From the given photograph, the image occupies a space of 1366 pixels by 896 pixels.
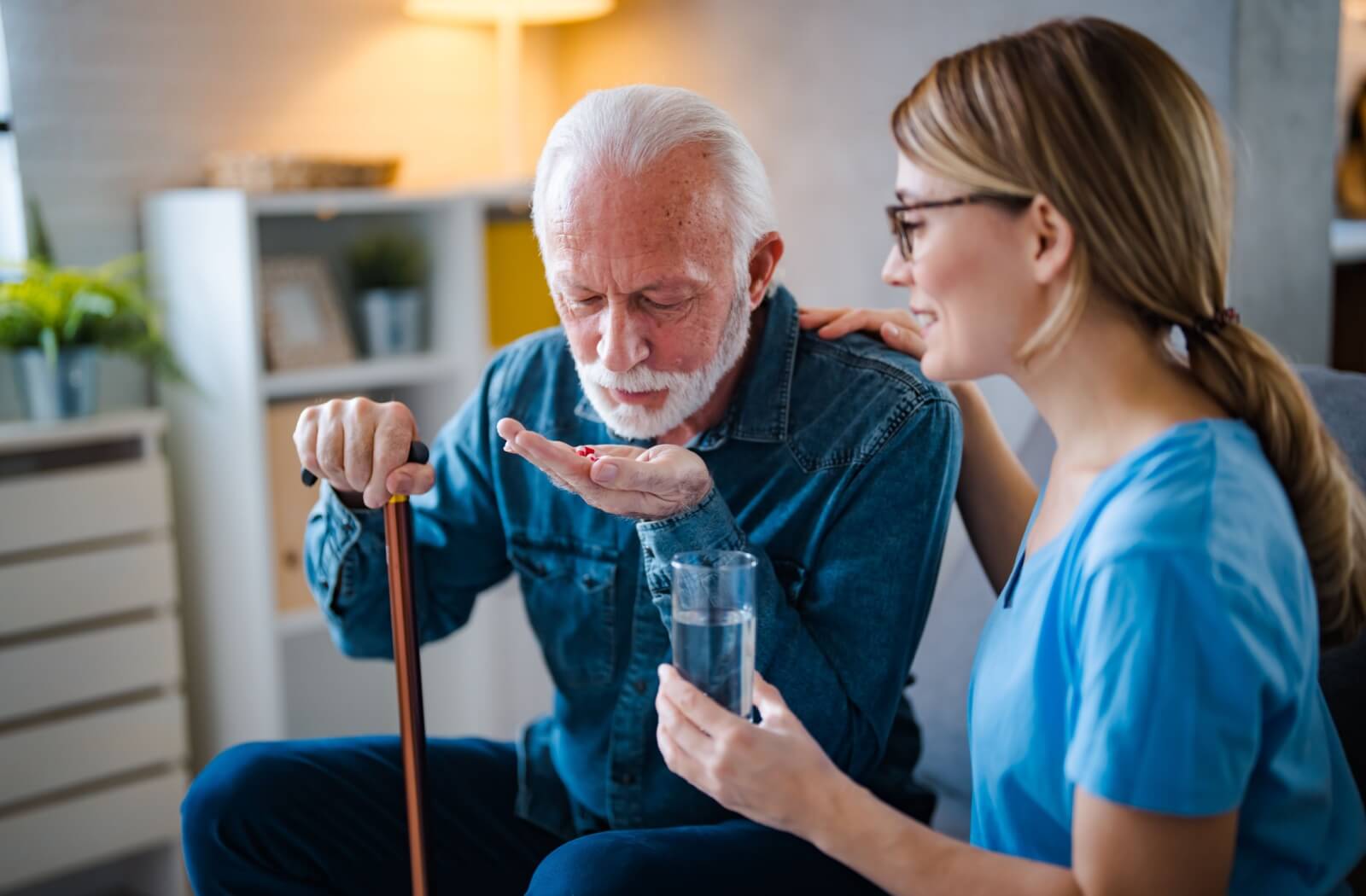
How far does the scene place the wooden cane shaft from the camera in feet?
4.05

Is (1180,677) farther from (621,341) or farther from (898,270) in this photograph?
(621,341)

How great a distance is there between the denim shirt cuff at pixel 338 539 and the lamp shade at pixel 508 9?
64.0 inches

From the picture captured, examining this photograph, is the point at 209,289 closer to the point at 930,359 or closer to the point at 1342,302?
the point at 930,359

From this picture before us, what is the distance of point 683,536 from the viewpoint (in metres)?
1.19

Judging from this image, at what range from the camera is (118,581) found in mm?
2340

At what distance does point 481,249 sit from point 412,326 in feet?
0.73

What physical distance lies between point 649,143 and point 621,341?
0.21 metres

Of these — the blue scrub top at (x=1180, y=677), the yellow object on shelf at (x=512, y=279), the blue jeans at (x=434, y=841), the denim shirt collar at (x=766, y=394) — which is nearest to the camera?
the blue scrub top at (x=1180, y=677)

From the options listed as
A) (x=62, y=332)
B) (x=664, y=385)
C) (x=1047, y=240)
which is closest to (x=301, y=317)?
(x=62, y=332)

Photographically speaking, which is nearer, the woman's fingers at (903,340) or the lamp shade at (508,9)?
the woman's fingers at (903,340)

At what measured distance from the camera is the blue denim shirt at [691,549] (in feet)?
4.23

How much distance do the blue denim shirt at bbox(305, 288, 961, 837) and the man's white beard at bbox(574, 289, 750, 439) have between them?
4 cm

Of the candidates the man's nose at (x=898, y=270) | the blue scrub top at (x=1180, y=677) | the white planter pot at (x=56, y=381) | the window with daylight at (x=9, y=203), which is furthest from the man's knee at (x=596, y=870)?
the window with daylight at (x=9, y=203)

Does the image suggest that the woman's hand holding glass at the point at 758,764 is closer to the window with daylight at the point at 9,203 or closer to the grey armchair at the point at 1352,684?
the grey armchair at the point at 1352,684
